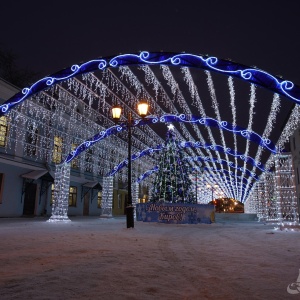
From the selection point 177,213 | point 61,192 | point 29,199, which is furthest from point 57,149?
point 177,213

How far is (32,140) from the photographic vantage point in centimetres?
2539

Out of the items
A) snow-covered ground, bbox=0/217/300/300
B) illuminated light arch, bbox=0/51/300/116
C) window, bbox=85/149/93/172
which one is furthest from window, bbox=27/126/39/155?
snow-covered ground, bbox=0/217/300/300

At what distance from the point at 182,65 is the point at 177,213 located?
12.4 metres

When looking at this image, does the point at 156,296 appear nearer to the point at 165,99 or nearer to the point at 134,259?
the point at 134,259

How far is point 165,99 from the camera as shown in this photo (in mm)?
15680

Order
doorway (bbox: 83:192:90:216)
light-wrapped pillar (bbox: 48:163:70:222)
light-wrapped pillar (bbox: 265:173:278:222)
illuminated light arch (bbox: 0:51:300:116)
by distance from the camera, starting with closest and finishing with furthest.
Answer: illuminated light arch (bbox: 0:51:300:116) → light-wrapped pillar (bbox: 48:163:70:222) → light-wrapped pillar (bbox: 265:173:278:222) → doorway (bbox: 83:192:90:216)

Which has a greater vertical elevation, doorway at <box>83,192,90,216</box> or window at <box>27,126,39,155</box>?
window at <box>27,126,39,155</box>

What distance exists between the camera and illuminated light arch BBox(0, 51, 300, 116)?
8.81 meters

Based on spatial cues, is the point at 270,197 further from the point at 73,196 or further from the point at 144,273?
the point at 144,273

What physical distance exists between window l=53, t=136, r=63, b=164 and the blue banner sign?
1027cm

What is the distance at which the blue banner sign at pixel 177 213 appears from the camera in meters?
20.7

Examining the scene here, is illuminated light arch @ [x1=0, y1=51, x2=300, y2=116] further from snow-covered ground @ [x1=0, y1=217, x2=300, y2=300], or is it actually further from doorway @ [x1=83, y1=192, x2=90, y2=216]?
doorway @ [x1=83, y1=192, x2=90, y2=216]

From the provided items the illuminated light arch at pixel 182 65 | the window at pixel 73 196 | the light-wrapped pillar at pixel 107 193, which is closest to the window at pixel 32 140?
the light-wrapped pillar at pixel 107 193

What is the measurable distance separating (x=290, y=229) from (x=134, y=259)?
12.8m
